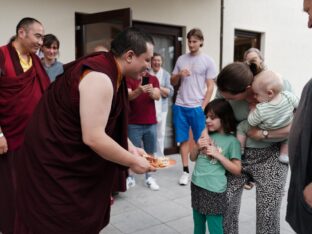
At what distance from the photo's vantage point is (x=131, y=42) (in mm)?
1599

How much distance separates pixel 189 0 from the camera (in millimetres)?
5348

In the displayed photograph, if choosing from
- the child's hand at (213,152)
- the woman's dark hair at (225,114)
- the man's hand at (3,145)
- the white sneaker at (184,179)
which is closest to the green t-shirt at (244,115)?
the woman's dark hair at (225,114)

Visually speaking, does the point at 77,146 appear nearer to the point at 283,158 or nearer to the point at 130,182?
the point at 283,158

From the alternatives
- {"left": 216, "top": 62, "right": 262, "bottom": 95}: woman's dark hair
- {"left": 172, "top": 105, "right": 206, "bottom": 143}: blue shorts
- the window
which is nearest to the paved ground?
{"left": 172, "top": 105, "right": 206, "bottom": 143}: blue shorts

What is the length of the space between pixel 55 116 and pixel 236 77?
936mm

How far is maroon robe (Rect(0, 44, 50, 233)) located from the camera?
8.32 feet

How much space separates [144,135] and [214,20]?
284cm

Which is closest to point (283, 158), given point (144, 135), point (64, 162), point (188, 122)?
point (64, 162)

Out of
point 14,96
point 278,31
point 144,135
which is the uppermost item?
point 278,31

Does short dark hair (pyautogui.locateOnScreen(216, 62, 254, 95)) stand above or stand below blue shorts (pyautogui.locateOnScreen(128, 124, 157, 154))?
above

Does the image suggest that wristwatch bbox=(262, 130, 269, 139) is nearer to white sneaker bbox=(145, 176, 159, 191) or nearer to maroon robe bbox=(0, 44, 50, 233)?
maroon robe bbox=(0, 44, 50, 233)

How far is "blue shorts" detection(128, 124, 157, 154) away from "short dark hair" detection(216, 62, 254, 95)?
6.79 ft

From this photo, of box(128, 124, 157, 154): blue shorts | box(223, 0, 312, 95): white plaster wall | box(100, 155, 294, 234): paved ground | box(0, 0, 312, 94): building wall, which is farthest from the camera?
box(223, 0, 312, 95): white plaster wall

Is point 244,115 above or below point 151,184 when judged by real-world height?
above
